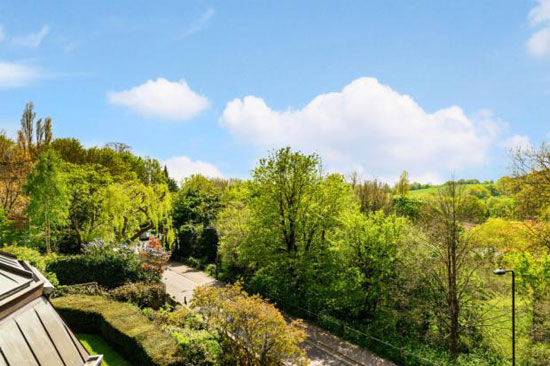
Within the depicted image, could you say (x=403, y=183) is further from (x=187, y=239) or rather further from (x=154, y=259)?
(x=154, y=259)

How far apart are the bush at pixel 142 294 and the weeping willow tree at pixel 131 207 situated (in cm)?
648

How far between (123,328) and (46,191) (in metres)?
14.6

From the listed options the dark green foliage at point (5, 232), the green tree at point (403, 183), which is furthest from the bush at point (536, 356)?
the green tree at point (403, 183)

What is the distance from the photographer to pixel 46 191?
2477 centimetres

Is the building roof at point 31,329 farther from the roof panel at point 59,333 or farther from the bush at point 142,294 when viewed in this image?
the bush at point 142,294

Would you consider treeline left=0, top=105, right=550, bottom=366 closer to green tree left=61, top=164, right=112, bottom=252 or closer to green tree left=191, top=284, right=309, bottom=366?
green tree left=61, top=164, right=112, bottom=252

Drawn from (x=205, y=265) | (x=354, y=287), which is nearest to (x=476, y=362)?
(x=354, y=287)

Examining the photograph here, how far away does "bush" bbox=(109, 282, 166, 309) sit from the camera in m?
20.2

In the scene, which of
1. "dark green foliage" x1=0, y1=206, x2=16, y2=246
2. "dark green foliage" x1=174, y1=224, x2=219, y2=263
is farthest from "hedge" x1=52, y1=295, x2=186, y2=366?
"dark green foliage" x1=174, y1=224, x2=219, y2=263

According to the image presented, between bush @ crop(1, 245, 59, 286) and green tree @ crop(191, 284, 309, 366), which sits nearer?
green tree @ crop(191, 284, 309, 366)

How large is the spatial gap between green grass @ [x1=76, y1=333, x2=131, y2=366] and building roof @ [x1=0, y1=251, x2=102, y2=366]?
8645mm

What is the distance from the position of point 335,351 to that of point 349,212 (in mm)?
8302

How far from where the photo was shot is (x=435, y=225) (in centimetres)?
1916

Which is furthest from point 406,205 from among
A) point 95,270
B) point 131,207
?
point 95,270
